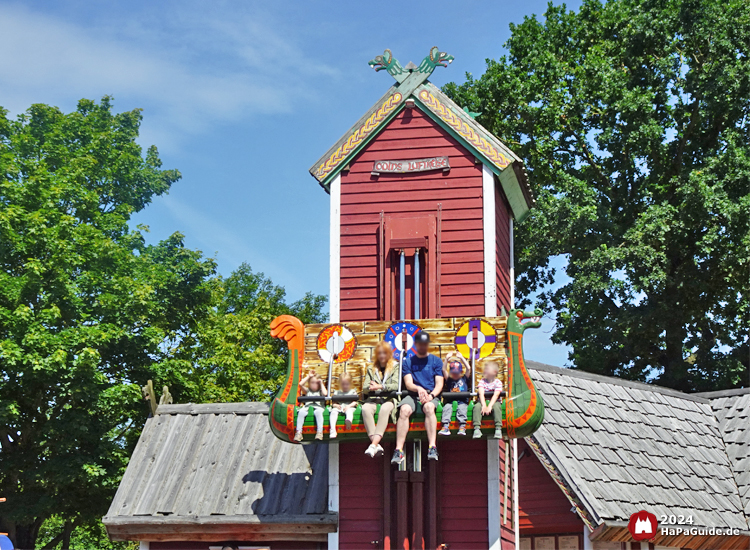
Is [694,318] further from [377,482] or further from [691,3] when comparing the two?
[377,482]

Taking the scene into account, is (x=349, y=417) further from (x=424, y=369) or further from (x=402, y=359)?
(x=424, y=369)

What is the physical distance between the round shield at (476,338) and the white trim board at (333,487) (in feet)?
9.10

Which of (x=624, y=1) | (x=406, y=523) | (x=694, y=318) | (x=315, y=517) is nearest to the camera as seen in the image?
(x=406, y=523)

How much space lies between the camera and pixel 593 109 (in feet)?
102

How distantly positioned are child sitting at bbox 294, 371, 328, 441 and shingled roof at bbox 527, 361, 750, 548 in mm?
4718

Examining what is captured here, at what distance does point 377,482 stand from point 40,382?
1548 cm

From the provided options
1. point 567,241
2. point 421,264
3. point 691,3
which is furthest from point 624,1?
point 421,264

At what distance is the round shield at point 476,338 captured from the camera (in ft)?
48.5

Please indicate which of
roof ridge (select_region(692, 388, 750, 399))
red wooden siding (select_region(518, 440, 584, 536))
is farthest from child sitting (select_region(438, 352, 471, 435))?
roof ridge (select_region(692, 388, 750, 399))

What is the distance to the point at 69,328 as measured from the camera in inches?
1085

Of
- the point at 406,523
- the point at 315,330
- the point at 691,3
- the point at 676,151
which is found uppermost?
the point at 691,3

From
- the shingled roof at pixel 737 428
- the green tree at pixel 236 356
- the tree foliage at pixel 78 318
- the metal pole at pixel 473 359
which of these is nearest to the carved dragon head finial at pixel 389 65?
the metal pole at pixel 473 359

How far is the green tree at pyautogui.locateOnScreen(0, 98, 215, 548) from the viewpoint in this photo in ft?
88.7

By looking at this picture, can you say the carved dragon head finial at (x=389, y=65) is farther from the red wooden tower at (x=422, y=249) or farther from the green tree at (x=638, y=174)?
the green tree at (x=638, y=174)
